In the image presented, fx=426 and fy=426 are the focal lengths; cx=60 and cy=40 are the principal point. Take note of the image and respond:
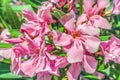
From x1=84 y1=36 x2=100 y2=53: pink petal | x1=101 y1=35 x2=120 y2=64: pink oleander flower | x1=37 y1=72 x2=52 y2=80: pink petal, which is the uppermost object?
x1=84 y1=36 x2=100 y2=53: pink petal

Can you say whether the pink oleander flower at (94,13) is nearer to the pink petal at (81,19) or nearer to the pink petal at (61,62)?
the pink petal at (81,19)

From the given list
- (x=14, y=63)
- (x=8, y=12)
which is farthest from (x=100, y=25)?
(x=8, y=12)

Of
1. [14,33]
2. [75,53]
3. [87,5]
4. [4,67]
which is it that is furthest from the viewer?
[4,67]

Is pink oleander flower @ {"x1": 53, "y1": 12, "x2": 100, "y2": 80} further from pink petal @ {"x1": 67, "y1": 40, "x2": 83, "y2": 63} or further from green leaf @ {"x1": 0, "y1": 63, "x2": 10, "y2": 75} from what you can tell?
green leaf @ {"x1": 0, "y1": 63, "x2": 10, "y2": 75}

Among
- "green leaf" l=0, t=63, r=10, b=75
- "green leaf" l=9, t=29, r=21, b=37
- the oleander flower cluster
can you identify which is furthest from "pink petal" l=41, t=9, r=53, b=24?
"green leaf" l=0, t=63, r=10, b=75

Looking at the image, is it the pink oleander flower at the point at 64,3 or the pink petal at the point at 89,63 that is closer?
the pink petal at the point at 89,63

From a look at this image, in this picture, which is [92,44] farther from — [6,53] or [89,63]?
[6,53]

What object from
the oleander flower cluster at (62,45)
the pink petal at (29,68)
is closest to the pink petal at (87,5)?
the oleander flower cluster at (62,45)

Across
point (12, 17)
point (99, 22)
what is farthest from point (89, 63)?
point (12, 17)
